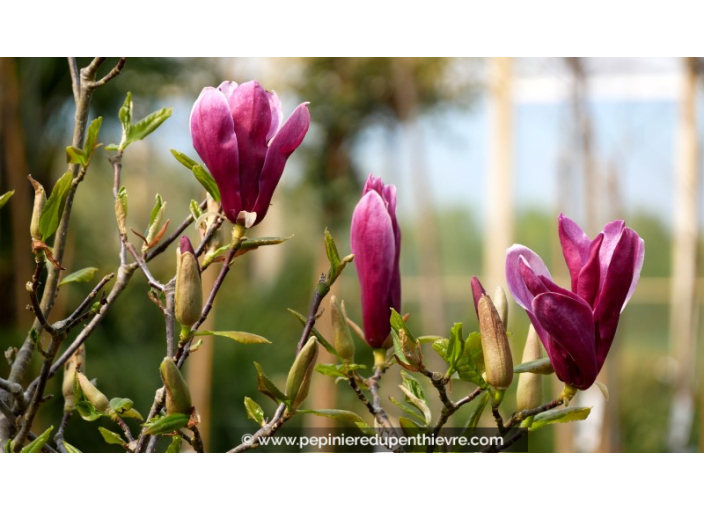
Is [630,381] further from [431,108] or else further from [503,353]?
[503,353]

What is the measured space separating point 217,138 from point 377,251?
0.10 m

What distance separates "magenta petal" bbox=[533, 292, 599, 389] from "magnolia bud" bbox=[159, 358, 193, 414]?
0.16m

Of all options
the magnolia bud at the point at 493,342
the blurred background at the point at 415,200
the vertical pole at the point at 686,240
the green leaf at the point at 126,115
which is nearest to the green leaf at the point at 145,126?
the green leaf at the point at 126,115

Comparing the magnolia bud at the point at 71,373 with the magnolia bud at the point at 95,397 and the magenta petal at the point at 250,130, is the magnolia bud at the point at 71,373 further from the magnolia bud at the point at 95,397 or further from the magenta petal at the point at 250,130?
the magenta petal at the point at 250,130

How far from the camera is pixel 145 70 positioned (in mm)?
1952

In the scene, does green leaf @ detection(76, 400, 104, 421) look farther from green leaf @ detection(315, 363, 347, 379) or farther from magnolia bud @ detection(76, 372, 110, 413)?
green leaf @ detection(315, 363, 347, 379)

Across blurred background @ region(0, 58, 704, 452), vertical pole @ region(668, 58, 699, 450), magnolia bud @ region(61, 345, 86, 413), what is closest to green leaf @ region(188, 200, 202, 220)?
magnolia bud @ region(61, 345, 86, 413)

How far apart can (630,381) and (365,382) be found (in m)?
2.38

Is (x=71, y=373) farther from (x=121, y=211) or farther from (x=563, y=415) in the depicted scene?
(x=563, y=415)

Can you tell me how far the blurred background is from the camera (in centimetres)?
182

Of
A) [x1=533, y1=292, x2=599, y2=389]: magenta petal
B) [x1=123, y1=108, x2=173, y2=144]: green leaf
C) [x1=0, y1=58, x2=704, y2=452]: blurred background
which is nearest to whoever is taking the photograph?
[x1=533, y1=292, x2=599, y2=389]: magenta petal

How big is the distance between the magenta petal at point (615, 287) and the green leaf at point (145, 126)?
0.26m

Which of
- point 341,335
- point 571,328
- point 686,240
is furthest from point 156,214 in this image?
point 686,240

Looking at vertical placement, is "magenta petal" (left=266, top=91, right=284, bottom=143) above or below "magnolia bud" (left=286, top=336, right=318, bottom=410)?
above
